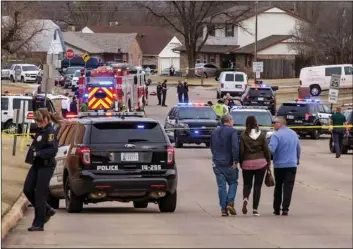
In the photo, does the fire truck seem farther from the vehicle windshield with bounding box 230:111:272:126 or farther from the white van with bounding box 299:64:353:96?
the white van with bounding box 299:64:353:96

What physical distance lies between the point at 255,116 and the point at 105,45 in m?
82.6

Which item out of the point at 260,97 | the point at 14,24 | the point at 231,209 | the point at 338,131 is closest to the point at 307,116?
the point at 338,131

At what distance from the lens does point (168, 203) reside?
16844 mm

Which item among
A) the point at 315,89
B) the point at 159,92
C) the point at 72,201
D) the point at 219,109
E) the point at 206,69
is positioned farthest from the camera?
the point at 206,69

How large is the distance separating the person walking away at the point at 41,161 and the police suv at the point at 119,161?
7.11 ft

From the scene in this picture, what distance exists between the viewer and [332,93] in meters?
44.3

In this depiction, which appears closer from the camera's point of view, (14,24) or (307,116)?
(307,116)


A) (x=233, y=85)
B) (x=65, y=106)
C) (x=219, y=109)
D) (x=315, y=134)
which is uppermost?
(x=233, y=85)

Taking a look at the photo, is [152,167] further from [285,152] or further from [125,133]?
[285,152]

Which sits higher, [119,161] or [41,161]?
[41,161]

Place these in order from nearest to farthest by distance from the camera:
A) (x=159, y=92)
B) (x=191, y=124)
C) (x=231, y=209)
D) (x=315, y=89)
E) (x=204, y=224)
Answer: (x=204, y=224) < (x=231, y=209) < (x=191, y=124) < (x=159, y=92) < (x=315, y=89)

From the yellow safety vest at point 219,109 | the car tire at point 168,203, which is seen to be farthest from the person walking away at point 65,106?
the car tire at point 168,203

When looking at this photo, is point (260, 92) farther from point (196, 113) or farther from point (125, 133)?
point (125, 133)

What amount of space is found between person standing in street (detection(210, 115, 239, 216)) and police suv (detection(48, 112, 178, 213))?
0.78m
